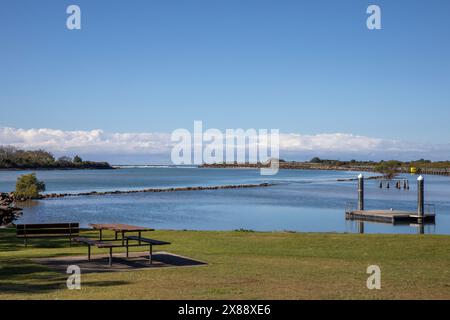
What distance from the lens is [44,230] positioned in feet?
62.0

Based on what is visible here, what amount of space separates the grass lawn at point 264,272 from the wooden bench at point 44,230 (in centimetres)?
39

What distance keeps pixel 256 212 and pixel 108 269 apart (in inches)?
1524

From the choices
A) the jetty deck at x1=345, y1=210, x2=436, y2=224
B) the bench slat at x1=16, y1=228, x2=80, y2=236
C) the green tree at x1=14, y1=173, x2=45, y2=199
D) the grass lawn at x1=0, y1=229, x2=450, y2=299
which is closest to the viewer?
the grass lawn at x1=0, y1=229, x2=450, y2=299

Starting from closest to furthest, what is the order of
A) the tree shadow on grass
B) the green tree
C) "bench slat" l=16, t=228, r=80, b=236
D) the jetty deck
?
the tree shadow on grass, "bench slat" l=16, t=228, r=80, b=236, the jetty deck, the green tree

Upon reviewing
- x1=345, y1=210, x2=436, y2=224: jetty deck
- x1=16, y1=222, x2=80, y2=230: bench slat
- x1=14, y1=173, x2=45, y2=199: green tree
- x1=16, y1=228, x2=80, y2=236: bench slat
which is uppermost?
x1=16, y1=222, x2=80, y2=230: bench slat

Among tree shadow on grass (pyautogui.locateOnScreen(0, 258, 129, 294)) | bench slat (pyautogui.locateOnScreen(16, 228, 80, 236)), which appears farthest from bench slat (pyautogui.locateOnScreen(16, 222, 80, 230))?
tree shadow on grass (pyautogui.locateOnScreen(0, 258, 129, 294))

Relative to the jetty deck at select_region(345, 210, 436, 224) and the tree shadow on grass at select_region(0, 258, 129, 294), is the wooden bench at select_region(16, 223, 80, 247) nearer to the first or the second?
the tree shadow on grass at select_region(0, 258, 129, 294)

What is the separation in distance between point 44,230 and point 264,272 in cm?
934

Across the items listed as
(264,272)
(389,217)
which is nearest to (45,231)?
(264,272)

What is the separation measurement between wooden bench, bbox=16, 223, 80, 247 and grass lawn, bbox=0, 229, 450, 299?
0.39m

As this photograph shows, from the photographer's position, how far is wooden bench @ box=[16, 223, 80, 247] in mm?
18625
